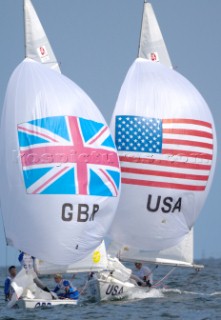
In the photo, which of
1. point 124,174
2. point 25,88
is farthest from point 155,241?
point 25,88

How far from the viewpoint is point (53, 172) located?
24.3 meters

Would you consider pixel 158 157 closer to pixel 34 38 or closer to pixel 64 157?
pixel 64 157

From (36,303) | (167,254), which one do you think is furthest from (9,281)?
(167,254)

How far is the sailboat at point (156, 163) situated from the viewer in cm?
2695

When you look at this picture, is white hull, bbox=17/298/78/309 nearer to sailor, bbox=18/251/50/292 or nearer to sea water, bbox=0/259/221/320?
sea water, bbox=0/259/221/320

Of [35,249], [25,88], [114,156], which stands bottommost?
[35,249]

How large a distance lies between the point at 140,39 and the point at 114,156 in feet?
14.4

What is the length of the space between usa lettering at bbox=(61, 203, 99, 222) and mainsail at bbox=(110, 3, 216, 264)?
240 centimetres

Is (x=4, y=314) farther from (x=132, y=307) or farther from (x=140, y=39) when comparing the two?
(x=140, y=39)

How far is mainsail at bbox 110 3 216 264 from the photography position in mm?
26953

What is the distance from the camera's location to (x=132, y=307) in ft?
86.2

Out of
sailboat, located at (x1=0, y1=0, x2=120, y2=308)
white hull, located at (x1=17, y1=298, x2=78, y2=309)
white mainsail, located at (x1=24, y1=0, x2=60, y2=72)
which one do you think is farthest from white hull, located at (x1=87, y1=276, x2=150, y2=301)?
white mainsail, located at (x1=24, y1=0, x2=60, y2=72)

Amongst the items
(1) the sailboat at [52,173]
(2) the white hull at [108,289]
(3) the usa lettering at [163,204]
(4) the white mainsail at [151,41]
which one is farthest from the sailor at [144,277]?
(4) the white mainsail at [151,41]

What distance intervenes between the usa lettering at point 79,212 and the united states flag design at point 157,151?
7.98ft
